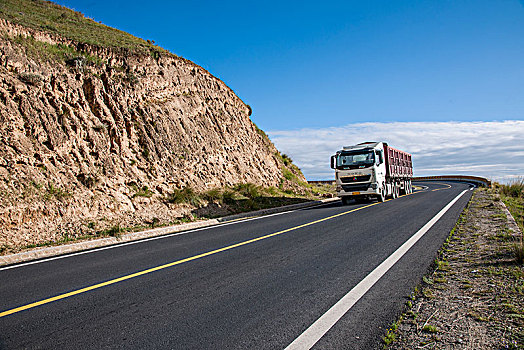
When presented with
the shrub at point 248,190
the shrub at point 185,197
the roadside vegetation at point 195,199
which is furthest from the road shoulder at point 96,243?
the shrub at point 248,190

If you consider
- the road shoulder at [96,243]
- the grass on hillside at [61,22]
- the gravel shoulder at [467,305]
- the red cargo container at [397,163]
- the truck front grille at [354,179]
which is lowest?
the gravel shoulder at [467,305]

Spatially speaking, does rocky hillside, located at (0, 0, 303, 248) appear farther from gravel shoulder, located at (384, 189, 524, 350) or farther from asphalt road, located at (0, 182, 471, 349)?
gravel shoulder, located at (384, 189, 524, 350)

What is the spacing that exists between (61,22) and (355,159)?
1888 cm

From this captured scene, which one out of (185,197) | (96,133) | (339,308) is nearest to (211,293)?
(339,308)

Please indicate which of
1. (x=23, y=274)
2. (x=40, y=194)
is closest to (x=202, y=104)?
(x=40, y=194)

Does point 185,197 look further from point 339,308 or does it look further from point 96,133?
point 339,308

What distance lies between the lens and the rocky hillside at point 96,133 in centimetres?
1273

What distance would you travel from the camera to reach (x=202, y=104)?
24156 millimetres

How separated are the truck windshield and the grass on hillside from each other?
43.5 ft

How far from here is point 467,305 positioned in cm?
451

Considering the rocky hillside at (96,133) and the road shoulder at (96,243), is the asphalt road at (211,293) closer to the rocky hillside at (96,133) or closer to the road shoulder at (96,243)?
the road shoulder at (96,243)

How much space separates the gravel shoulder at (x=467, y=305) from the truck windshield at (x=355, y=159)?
1357 centimetres

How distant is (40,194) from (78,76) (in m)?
7.33

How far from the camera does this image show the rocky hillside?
12.7 m
